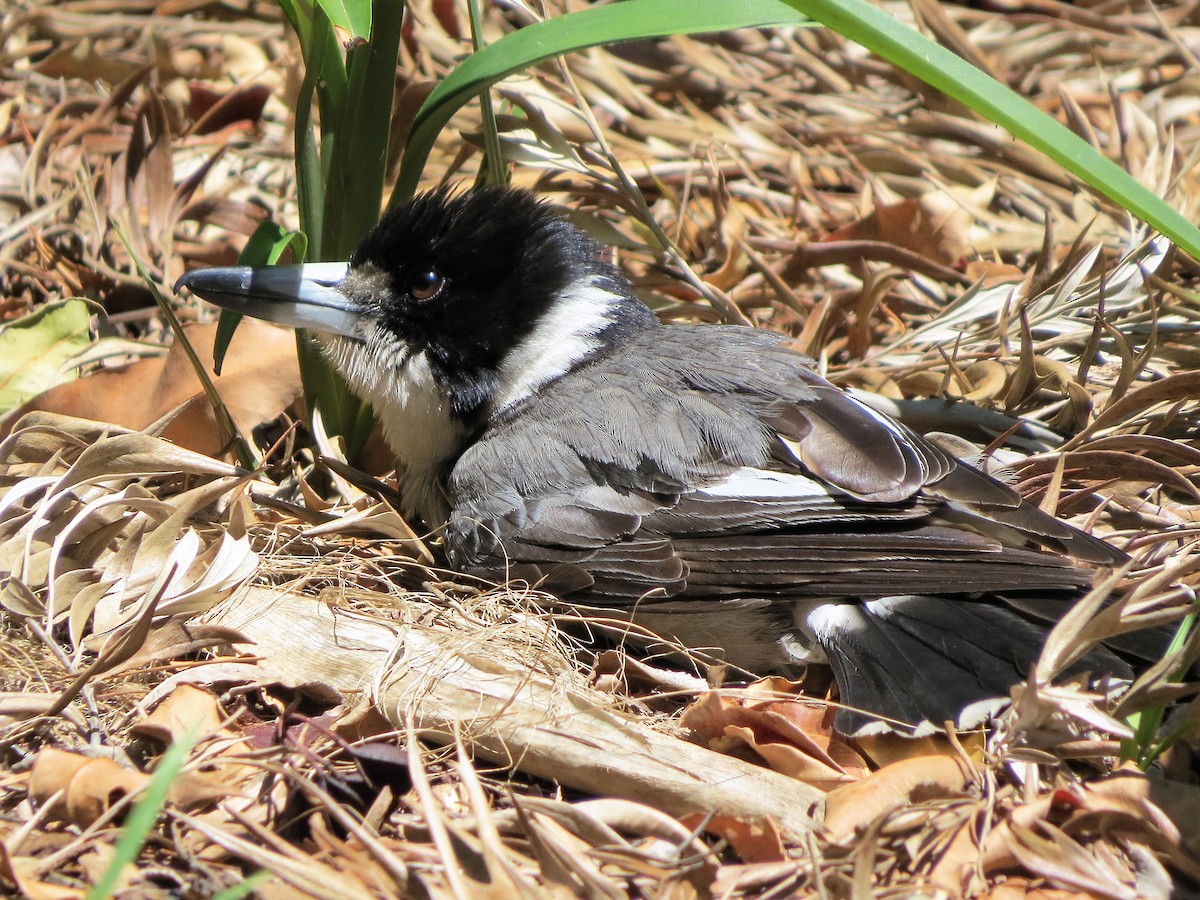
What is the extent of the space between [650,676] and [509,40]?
160 cm

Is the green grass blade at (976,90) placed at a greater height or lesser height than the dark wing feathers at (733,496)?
greater

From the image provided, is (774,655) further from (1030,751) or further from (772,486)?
(1030,751)

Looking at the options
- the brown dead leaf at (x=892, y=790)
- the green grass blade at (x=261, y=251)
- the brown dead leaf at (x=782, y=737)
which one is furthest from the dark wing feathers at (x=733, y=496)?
the green grass blade at (x=261, y=251)

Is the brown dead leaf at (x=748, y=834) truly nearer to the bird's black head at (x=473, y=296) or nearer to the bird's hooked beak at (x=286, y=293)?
the bird's black head at (x=473, y=296)

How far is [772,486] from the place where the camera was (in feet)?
9.45

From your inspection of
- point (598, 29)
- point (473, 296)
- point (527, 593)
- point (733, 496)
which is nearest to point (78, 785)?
point (527, 593)

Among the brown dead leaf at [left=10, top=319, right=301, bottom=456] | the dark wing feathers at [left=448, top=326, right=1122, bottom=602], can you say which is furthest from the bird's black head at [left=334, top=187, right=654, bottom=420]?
the brown dead leaf at [left=10, top=319, right=301, bottom=456]

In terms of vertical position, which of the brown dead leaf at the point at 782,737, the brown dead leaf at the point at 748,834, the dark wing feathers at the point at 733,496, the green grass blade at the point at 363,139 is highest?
the green grass blade at the point at 363,139

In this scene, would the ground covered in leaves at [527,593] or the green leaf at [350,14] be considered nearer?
the ground covered in leaves at [527,593]

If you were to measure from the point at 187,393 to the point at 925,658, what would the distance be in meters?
2.16

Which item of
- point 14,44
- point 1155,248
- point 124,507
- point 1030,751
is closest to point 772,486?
point 1030,751

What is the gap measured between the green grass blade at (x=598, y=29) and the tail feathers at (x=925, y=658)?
1.40m

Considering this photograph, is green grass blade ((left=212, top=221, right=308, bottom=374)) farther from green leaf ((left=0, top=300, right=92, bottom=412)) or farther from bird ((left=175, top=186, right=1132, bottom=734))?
green leaf ((left=0, top=300, right=92, bottom=412))

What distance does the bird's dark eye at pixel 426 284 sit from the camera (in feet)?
10.6
